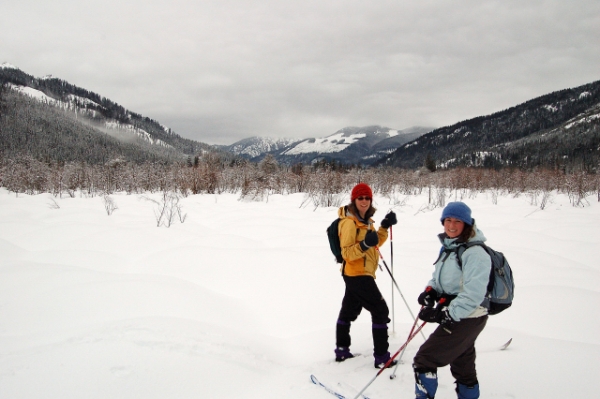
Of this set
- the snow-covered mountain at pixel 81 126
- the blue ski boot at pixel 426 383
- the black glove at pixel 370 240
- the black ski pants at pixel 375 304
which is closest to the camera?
the blue ski boot at pixel 426 383

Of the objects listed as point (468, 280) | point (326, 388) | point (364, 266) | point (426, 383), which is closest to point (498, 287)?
point (468, 280)

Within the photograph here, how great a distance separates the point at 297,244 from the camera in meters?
6.32

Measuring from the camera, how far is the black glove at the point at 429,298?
83.3 inches

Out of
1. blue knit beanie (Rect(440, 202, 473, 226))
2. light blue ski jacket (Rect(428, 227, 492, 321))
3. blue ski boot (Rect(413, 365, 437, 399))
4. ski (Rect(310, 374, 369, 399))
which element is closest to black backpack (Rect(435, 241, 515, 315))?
light blue ski jacket (Rect(428, 227, 492, 321))

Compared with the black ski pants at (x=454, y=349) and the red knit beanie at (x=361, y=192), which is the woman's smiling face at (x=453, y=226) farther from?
the red knit beanie at (x=361, y=192)

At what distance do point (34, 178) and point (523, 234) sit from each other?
19401 mm

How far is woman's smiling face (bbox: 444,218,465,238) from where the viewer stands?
2014mm

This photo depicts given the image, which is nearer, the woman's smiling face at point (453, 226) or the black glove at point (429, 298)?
the woman's smiling face at point (453, 226)

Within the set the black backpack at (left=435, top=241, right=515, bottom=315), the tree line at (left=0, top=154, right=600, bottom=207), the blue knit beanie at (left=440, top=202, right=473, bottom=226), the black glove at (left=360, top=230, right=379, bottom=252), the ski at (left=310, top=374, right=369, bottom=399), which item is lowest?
the ski at (left=310, top=374, right=369, bottom=399)

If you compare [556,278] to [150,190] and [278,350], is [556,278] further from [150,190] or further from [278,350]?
[150,190]

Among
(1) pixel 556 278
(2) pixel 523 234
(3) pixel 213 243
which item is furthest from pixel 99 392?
(2) pixel 523 234

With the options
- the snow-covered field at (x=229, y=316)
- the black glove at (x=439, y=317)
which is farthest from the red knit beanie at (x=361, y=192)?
the snow-covered field at (x=229, y=316)

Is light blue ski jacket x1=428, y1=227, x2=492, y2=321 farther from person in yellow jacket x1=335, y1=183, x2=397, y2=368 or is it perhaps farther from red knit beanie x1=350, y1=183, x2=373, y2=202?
red knit beanie x1=350, y1=183, x2=373, y2=202

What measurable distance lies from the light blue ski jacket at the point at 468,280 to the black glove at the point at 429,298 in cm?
10
